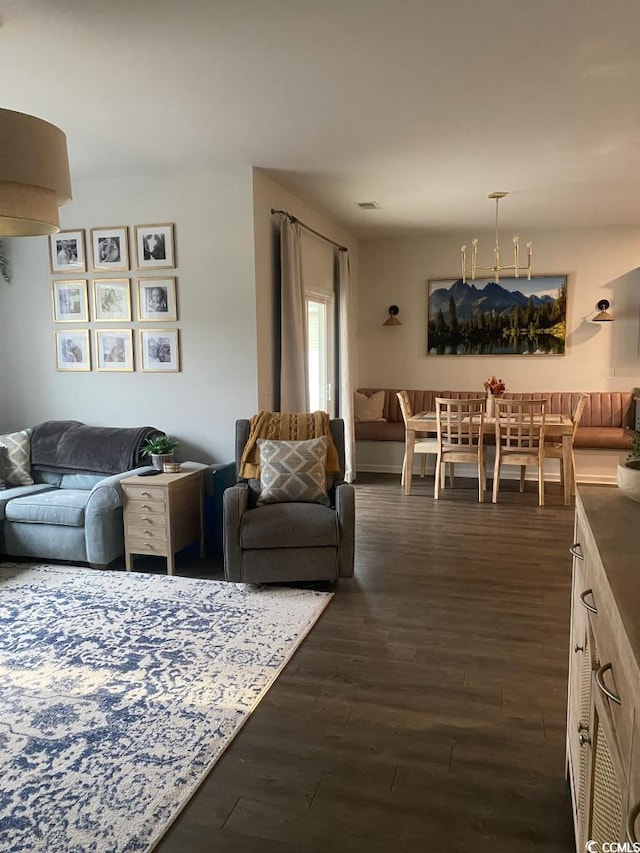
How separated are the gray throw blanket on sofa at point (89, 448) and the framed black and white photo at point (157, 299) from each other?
893 millimetres

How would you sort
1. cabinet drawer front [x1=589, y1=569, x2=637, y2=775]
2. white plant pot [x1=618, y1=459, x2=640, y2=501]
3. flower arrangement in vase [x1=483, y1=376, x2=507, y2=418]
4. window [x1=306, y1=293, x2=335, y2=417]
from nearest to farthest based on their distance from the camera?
cabinet drawer front [x1=589, y1=569, x2=637, y2=775]
white plant pot [x1=618, y1=459, x2=640, y2=501]
flower arrangement in vase [x1=483, y1=376, x2=507, y2=418]
window [x1=306, y1=293, x2=335, y2=417]

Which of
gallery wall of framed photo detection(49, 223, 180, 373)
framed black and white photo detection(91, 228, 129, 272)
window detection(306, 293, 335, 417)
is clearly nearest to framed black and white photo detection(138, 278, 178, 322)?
gallery wall of framed photo detection(49, 223, 180, 373)

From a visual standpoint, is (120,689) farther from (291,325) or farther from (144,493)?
(291,325)

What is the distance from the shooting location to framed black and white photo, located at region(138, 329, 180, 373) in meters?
4.82

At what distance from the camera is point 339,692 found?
A: 2.60 meters

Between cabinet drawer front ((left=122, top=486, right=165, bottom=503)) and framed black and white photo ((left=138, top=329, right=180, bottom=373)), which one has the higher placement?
framed black and white photo ((left=138, top=329, right=180, bottom=373))

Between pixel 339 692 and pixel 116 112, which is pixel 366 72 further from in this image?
pixel 339 692

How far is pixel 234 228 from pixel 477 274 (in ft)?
12.3

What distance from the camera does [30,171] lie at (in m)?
2.14

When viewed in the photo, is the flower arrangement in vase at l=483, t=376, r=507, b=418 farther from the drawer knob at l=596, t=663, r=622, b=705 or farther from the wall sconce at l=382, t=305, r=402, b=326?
the drawer knob at l=596, t=663, r=622, b=705

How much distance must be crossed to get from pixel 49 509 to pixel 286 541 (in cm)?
163

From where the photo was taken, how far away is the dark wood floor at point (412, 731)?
6.11 feet

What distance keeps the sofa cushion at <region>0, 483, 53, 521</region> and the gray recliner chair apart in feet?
5.38

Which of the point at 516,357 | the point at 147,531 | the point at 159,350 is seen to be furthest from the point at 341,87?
the point at 516,357
